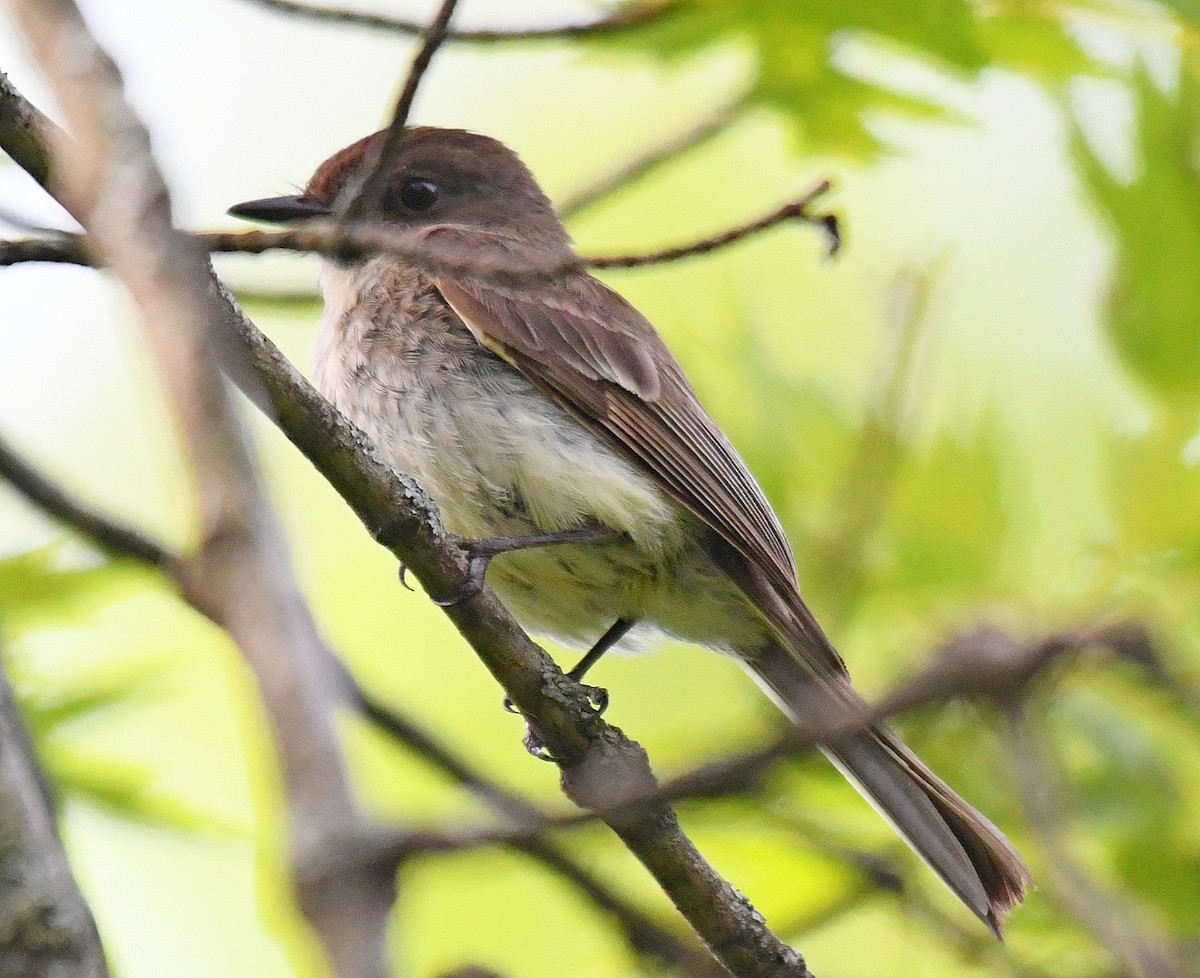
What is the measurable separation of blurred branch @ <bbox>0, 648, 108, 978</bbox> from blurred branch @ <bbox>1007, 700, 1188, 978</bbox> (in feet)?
3.78

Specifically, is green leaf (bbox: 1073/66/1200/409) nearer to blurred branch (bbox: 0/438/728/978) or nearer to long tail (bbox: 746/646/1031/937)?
long tail (bbox: 746/646/1031/937)

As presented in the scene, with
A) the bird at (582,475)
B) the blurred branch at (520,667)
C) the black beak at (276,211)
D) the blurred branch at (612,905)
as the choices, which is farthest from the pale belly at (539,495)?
the blurred branch at (612,905)

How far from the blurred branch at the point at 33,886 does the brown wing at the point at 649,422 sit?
8.80ft

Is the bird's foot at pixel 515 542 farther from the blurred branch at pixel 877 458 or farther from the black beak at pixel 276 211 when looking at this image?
the black beak at pixel 276 211

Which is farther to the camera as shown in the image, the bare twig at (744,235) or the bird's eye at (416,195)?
the bird's eye at (416,195)

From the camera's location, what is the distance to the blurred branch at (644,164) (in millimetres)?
3859

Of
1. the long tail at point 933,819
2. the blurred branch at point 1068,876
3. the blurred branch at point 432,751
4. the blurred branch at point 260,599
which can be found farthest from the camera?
the long tail at point 933,819

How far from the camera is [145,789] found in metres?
3.35

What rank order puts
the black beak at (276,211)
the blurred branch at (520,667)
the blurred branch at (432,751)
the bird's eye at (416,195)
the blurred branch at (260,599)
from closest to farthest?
the blurred branch at (260,599) → the blurred branch at (432,751) → the blurred branch at (520,667) → the black beak at (276,211) → the bird's eye at (416,195)

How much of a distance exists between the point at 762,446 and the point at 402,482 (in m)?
1.21

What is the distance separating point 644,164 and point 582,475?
912 mm

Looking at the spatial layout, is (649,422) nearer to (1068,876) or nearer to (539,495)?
(539,495)

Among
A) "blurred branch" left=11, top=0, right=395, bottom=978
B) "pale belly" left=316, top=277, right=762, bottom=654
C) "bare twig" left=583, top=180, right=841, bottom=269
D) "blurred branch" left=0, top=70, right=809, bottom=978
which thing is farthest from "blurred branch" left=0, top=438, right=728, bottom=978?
"pale belly" left=316, top=277, right=762, bottom=654

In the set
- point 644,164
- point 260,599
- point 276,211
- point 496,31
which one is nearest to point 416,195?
point 276,211
